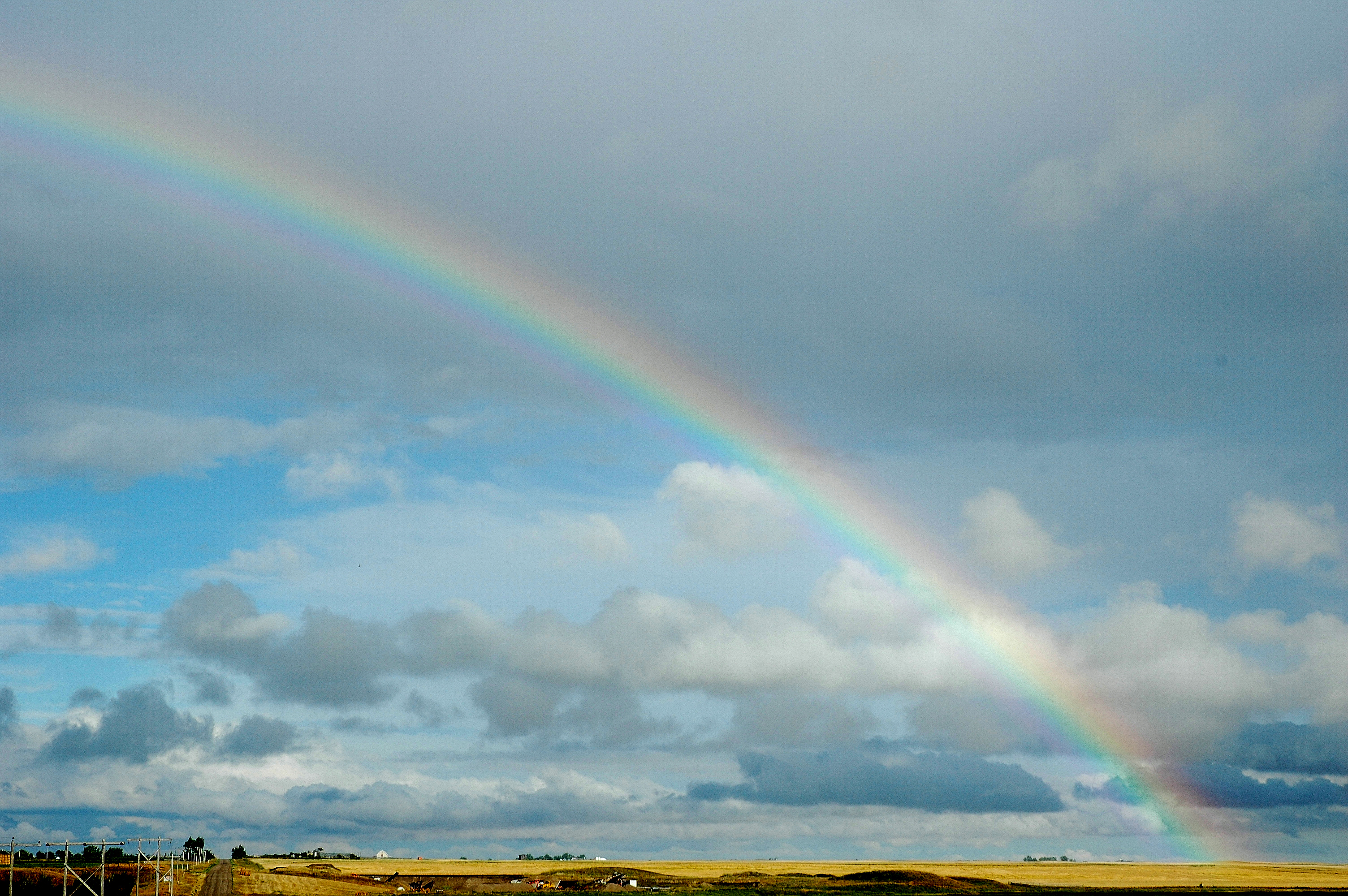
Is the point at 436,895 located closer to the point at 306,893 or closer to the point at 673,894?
the point at 306,893

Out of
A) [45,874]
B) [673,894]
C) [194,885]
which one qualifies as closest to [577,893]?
[673,894]

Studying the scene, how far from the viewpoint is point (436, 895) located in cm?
18262

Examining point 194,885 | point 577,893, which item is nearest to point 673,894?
point 577,893

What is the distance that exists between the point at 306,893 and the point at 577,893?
4486cm

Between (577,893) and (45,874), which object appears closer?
(45,874)

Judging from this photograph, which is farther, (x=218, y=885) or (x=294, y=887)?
(x=294, y=887)

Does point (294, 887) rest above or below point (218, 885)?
below

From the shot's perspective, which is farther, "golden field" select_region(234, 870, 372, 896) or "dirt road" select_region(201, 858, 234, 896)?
"golden field" select_region(234, 870, 372, 896)

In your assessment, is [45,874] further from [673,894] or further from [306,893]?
[673,894]

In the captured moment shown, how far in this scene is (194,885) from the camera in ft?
568

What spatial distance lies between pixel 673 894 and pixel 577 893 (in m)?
16.2

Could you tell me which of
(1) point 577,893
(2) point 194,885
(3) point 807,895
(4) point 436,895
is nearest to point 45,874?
(2) point 194,885

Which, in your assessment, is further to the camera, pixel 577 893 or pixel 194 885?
pixel 577 893

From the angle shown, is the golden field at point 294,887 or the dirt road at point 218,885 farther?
the golden field at point 294,887
